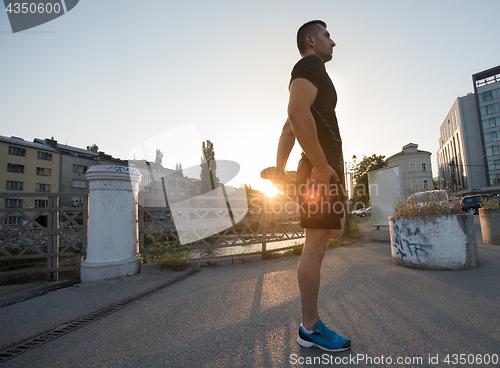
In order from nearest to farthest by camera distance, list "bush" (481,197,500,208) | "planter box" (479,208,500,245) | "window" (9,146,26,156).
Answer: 1. "planter box" (479,208,500,245)
2. "bush" (481,197,500,208)
3. "window" (9,146,26,156)

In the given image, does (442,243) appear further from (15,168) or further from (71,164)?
(71,164)

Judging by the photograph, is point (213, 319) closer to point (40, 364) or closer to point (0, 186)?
point (40, 364)

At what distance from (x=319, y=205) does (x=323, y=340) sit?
0.91 meters

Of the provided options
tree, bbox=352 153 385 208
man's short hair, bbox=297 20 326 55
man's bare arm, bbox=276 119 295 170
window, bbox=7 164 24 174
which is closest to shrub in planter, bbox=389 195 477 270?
man's bare arm, bbox=276 119 295 170

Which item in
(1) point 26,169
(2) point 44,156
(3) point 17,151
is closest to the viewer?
(3) point 17,151

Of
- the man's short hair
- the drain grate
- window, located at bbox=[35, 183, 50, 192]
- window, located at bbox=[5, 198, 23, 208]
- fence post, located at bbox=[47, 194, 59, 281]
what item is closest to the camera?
the drain grate

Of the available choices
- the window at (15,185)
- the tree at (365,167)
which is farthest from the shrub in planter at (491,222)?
the window at (15,185)

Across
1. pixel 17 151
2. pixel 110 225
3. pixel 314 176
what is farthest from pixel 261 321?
pixel 17 151

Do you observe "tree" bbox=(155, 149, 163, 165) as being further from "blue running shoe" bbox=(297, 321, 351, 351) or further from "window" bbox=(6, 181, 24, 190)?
"blue running shoe" bbox=(297, 321, 351, 351)

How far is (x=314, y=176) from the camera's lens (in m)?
1.84

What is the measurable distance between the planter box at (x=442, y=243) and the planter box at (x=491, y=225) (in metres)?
3.30

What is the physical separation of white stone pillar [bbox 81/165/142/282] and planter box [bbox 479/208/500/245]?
8133mm

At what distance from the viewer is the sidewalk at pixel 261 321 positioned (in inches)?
70.1

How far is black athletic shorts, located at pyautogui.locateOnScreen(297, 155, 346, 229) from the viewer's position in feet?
6.01
